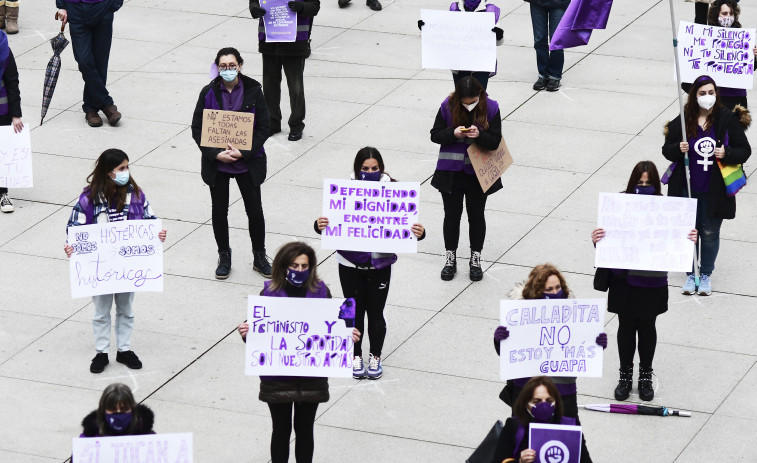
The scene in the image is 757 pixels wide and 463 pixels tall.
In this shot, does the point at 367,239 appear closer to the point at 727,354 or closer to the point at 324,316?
the point at 324,316

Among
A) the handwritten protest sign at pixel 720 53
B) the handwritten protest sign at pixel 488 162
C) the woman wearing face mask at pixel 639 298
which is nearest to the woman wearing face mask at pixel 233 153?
the handwritten protest sign at pixel 488 162

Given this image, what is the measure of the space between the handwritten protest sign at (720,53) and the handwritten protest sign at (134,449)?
22.7 ft

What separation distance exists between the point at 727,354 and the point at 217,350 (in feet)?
11.9

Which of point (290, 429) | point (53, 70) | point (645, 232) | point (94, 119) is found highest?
point (645, 232)

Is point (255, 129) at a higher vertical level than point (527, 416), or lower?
lower

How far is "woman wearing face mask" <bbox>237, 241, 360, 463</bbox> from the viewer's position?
8203mm

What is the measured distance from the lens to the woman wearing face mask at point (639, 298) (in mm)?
9484

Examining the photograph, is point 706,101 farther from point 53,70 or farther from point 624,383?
point 53,70

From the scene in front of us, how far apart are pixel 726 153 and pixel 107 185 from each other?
4.46 m

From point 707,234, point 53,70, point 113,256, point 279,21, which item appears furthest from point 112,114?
point 707,234

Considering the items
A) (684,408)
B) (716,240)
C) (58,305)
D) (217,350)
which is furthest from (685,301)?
(58,305)

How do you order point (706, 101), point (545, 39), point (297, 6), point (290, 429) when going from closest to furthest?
point (290, 429)
point (706, 101)
point (297, 6)
point (545, 39)

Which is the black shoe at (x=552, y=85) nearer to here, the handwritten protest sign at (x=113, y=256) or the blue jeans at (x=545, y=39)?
the blue jeans at (x=545, y=39)

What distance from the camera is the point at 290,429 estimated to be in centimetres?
834
